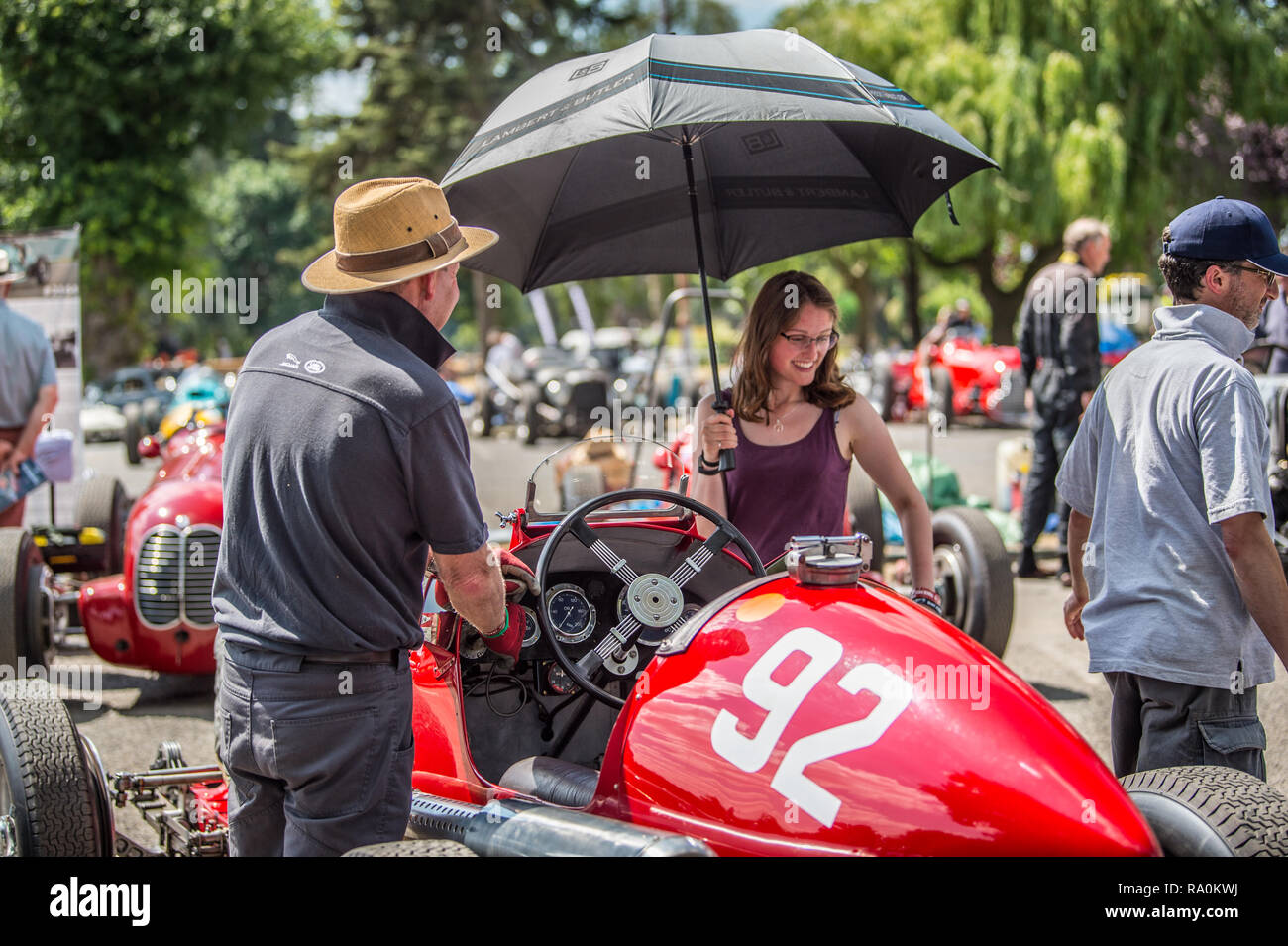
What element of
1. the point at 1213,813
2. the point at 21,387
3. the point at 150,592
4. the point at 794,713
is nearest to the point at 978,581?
the point at 1213,813

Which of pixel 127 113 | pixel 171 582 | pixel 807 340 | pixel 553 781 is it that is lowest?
pixel 553 781

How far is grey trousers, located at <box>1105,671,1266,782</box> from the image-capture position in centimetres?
290

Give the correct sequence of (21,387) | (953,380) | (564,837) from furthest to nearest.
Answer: (953,380) → (21,387) → (564,837)

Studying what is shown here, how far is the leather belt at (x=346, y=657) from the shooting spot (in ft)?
8.32

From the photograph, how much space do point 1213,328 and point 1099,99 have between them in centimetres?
2264

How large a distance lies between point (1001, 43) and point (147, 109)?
17.9m

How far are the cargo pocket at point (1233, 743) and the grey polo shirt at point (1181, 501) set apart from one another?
0.33ft

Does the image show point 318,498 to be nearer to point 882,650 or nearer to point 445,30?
point 882,650

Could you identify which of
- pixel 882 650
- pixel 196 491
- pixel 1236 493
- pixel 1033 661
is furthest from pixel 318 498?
pixel 1033 661

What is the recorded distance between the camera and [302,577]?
99.4 inches

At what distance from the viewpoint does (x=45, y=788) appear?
297 centimetres

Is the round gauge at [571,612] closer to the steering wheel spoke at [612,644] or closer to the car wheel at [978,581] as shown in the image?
the steering wheel spoke at [612,644]

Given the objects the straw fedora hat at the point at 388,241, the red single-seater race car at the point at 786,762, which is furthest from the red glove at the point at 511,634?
the straw fedora hat at the point at 388,241

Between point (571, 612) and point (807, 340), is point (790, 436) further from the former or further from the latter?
point (571, 612)
